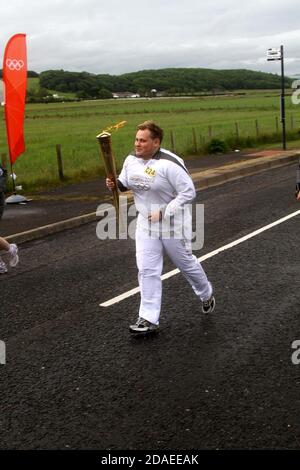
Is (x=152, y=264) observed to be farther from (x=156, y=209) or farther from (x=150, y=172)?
(x=150, y=172)

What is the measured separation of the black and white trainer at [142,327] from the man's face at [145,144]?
56.3 inches

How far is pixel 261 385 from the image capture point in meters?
4.21

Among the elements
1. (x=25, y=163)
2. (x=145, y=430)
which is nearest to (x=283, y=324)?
(x=145, y=430)

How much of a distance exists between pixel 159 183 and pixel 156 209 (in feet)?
0.76

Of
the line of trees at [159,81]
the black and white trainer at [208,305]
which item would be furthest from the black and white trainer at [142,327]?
the line of trees at [159,81]

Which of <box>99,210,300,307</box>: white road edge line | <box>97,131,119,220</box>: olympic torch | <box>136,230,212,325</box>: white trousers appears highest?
<box>97,131,119,220</box>: olympic torch

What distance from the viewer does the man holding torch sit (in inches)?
200

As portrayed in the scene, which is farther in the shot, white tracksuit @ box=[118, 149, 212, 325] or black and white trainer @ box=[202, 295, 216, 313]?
black and white trainer @ box=[202, 295, 216, 313]

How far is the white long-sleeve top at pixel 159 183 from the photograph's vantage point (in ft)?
16.6

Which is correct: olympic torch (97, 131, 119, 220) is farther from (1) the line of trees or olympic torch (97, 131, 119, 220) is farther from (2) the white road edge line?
(1) the line of trees

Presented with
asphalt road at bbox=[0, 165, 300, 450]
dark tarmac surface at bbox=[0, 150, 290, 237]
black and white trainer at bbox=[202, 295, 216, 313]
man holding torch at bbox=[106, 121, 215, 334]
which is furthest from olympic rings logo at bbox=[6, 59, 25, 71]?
black and white trainer at bbox=[202, 295, 216, 313]

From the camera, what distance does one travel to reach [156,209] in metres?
5.18

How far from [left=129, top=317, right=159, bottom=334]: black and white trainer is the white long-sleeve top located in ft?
2.74
